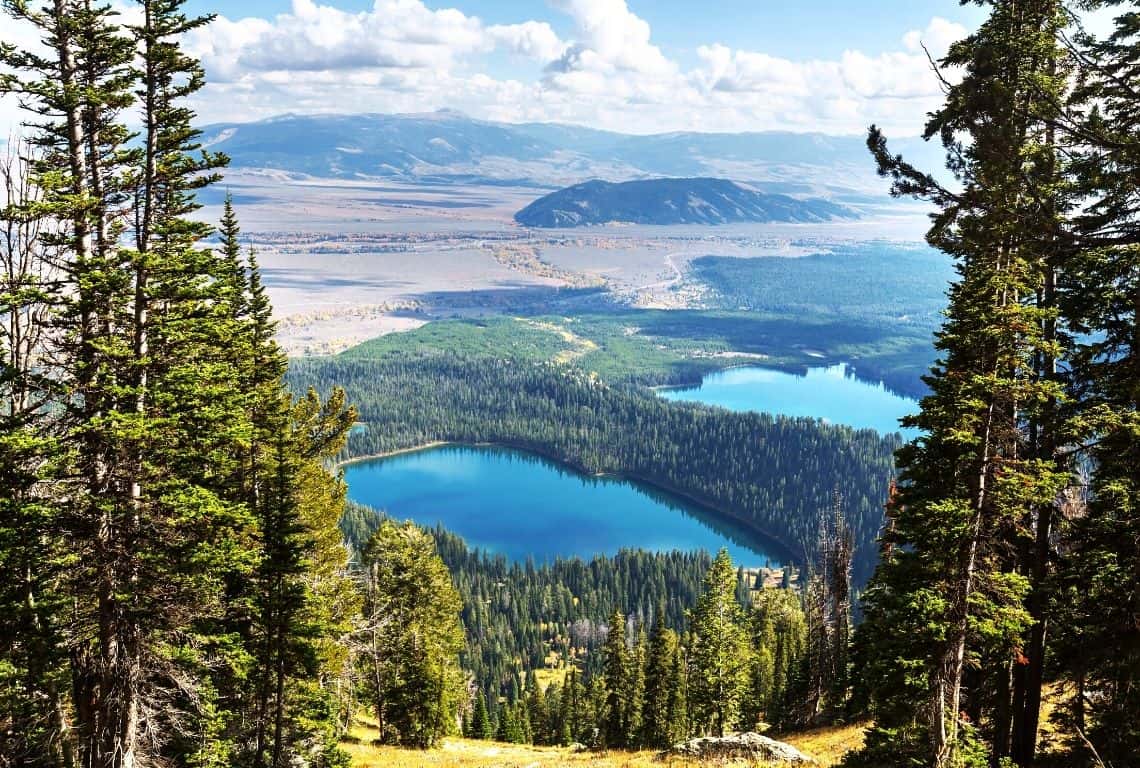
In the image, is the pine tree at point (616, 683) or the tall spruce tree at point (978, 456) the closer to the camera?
the tall spruce tree at point (978, 456)

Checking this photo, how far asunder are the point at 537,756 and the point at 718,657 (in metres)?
15.8

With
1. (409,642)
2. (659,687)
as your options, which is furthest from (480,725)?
(409,642)

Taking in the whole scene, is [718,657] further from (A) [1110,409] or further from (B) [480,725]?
(A) [1110,409]

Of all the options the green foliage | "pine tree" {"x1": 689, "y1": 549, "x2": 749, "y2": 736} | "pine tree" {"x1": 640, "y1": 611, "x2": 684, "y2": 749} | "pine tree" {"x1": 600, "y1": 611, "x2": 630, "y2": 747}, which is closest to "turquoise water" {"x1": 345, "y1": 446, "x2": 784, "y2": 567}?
"pine tree" {"x1": 600, "y1": 611, "x2": 630, "y2": 747}

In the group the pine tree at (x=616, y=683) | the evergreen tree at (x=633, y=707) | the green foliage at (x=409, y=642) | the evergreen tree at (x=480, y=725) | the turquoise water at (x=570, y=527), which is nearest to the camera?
the green foliage at (x=409, y=642)

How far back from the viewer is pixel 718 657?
45.7 m

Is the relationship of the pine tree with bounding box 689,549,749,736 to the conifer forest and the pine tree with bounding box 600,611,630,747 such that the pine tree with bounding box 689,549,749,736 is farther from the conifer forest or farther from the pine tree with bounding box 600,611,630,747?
the conifer forest

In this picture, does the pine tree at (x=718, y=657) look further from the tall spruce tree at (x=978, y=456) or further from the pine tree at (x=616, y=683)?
the tall spruce tree at (x=978, y=456)

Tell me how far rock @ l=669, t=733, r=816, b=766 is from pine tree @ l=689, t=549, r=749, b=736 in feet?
60.5

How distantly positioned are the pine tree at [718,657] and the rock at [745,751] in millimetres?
18454

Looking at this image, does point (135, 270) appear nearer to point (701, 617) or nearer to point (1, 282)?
point (1, 282)

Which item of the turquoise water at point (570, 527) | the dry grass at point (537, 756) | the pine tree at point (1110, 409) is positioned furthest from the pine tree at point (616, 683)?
the turquoise water at point (570, 527)

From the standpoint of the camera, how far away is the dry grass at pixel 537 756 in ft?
89.1

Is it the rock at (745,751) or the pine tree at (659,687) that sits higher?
the rock at (745,751)
